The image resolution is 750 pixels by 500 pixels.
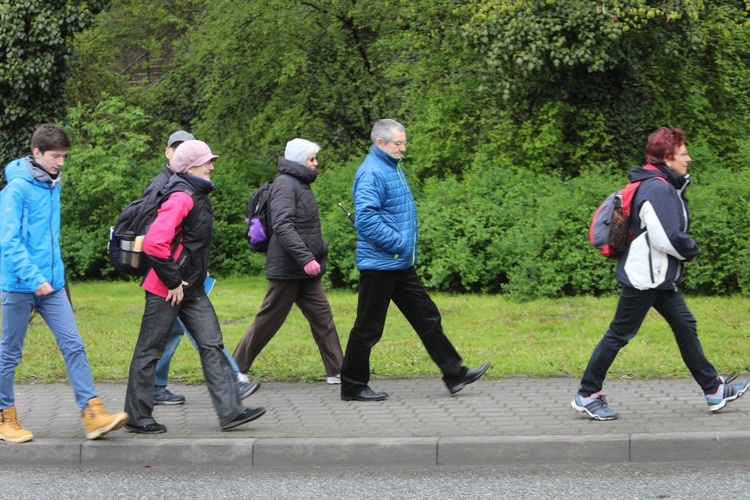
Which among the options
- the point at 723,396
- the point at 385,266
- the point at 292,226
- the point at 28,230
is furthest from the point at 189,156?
the point at 723,396

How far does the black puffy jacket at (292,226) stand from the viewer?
7.21 meters

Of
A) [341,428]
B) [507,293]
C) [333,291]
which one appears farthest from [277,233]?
[333,291]

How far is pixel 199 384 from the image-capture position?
8.09 meters

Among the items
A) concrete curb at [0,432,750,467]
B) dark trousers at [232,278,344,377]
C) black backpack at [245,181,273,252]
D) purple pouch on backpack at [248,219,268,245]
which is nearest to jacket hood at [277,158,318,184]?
black backpack at [245,181,273,252]

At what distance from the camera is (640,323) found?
20.9 ft

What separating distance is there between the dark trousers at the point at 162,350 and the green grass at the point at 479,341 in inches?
67.9

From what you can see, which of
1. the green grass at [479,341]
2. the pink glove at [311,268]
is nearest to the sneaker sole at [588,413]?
the green grass at [479,341]

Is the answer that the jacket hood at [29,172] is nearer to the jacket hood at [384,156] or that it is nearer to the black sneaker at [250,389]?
the black sneaker at [250,389]

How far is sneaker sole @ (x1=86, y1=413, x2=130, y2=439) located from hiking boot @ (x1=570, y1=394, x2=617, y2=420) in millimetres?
Result: 2830

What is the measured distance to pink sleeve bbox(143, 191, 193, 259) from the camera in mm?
6070

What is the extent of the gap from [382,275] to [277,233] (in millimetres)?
846

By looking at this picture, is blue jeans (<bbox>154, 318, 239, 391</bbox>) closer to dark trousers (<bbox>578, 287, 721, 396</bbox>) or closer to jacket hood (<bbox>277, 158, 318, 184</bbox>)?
jacket hood (<bbox>277, 158, 318, 184</bbox>)

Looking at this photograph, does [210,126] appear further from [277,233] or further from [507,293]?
[277,233]

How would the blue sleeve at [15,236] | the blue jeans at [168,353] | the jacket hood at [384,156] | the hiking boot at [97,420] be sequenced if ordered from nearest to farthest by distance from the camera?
1. the blue sleeve at [15,236]
2. the hiking boot at [97,420]
3. the jacket hood at [384,156]
4. the blue jeans at [168,353]
